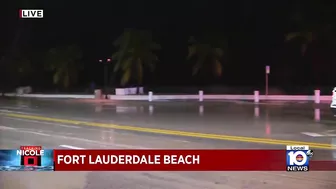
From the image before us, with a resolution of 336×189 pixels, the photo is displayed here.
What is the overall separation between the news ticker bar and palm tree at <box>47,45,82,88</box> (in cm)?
225

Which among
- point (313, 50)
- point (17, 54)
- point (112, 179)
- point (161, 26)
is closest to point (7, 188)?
point (112, 179)

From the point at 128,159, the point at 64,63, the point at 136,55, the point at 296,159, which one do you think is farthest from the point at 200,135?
the point at 296,159

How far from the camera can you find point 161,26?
8023mm

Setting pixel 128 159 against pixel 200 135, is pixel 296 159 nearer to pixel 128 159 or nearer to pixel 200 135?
pixel 128 159

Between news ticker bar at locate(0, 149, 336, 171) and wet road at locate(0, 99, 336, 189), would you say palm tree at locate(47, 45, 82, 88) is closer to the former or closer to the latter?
wet road at locate(0, 99, 336, 189)

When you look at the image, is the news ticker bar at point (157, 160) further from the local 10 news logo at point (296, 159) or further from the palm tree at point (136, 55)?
the palm tree at point (136, 55)

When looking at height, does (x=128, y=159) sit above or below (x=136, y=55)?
below

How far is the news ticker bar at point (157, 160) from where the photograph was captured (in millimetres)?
4238

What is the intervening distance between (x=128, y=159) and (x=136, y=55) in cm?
697

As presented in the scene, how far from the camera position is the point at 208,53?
13062 mm

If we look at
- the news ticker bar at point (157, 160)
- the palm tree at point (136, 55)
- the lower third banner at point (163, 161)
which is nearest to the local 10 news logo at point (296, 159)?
the news ticker bar at point (157, 160)

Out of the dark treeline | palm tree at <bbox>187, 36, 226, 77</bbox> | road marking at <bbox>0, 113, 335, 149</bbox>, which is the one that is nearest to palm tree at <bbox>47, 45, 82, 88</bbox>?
the dark treeline

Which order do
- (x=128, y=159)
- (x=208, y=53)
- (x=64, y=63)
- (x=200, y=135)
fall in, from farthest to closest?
1. (x=208, y=53)
2. (x=200, y=135)
3. (x=64, y=63)
4. (x=128, y=159)

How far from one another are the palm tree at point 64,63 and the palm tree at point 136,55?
2.19m
